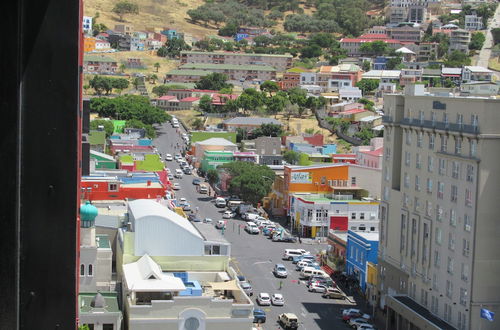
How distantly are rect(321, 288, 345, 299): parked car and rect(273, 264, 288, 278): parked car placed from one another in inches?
117

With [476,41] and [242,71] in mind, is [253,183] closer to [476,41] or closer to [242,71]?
[242,71]

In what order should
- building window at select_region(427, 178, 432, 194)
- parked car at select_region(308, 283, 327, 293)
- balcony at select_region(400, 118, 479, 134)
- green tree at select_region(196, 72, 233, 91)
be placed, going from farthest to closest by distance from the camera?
1. green tree at select_region(196, 72, 233, 91)
2. parked car at select_region(308, 283, 327, 293)
3. building window at select_region(427, 178, 432, 194)
4. balcony at select_region(400, 118, 479, 134)

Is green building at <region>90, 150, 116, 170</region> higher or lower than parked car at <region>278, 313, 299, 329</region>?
higher

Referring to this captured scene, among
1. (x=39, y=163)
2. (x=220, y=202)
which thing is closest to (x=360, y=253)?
(x=220, y=202)

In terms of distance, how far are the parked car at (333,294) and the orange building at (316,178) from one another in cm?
1487

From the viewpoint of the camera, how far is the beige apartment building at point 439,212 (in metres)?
26.1

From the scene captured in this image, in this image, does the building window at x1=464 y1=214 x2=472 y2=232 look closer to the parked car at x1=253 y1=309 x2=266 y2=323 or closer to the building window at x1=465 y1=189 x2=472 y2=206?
the building window at x1=465 y1=189 x2=472 y2=206

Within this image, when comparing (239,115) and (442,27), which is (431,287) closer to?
(239,115)

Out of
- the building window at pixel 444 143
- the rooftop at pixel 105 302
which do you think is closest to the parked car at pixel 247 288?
the building window at pixel 444 143

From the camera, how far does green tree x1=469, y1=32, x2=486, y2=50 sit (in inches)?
4432

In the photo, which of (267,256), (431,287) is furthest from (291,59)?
(431,287)

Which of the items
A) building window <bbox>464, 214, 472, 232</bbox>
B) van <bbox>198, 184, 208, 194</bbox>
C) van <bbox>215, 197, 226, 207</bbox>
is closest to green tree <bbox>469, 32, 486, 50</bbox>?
van <bbox>198, 184, 208, 194</bbox>

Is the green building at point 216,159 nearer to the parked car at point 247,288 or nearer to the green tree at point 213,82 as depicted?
the parked car at point 247,288

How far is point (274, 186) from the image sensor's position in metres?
53.5
